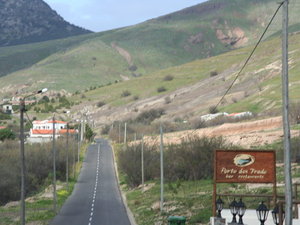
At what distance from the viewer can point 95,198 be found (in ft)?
218

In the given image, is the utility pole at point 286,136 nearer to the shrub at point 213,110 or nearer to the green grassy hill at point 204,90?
the green grassy hill at point 204,90

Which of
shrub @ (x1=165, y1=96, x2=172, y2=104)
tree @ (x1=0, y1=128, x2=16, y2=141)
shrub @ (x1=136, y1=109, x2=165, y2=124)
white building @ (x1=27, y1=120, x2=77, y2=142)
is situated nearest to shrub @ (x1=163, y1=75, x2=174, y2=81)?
shrub @ (x1=165, y1=96, x2=172, y2=104)

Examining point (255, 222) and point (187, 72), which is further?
point (187, 72)

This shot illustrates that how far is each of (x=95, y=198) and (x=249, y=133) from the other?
1798 centimetres

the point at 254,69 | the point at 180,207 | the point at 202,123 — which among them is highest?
the point at 254,69

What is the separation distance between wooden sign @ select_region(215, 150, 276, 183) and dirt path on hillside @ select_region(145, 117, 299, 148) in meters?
36.5

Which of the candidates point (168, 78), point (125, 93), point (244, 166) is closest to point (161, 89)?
point (125, 93)

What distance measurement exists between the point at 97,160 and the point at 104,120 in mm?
57206

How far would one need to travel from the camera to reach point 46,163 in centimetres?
9069

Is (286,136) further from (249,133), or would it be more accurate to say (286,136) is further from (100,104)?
(100,104)

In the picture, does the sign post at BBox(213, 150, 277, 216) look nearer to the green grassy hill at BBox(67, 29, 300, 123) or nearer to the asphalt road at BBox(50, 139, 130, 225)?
the asphalt road at BBox(50, 139, 130, 225)

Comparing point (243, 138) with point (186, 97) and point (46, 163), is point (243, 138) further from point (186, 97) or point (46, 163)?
point (186, 97)

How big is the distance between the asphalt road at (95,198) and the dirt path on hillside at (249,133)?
6980 mm

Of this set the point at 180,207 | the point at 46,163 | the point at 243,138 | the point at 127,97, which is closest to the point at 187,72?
the point at 127,97
